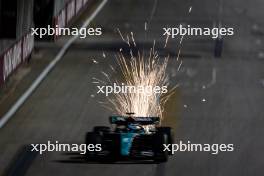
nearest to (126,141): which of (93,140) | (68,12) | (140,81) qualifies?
(93,140)

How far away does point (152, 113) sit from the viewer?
3775 cm

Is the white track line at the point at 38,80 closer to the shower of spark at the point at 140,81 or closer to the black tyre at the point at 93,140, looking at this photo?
the shower of spark at the point at 140,81

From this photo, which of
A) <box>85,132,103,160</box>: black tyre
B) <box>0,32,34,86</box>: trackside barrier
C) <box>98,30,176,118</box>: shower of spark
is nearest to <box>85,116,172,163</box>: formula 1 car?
<box>85,132,103,160</box>: black tyre

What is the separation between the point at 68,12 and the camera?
55844 millimetres

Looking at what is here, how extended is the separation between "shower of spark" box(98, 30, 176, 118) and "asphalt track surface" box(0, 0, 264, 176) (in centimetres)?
52

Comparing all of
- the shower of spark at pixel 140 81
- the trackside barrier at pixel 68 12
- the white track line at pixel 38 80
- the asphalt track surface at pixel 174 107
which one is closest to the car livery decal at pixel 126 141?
the asphalt track surface at pixel 174 107

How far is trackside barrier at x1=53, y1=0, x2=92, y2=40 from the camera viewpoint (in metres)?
52.5

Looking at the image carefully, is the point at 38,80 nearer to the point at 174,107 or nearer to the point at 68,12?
the point at 174,107

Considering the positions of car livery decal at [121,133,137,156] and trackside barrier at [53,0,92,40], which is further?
trackside barrier at [53,0,92,40]

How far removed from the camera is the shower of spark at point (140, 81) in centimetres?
3766

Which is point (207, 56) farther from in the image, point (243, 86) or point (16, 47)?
point (16, 47)

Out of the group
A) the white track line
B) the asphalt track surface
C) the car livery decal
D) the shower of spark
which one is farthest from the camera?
the white track line

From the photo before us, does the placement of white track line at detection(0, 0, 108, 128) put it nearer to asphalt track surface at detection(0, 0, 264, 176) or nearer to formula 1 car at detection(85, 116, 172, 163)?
asphalt track surface at detection(0, 0, 264, 176)

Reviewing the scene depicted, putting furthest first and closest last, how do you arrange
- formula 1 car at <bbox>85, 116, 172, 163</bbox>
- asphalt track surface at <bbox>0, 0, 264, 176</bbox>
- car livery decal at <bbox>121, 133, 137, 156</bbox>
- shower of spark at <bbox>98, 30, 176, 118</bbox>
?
shower of spark at <bbox>98, 30, 176, 118</bbox>, asphalt track surface at <bbox>0, 0, 264, 176</bbox>, formula 1 car at <bbox>85, 116, 172, 163</bbox>, car livery decal at <bbox>121, 133, 137, 156</bbox>
